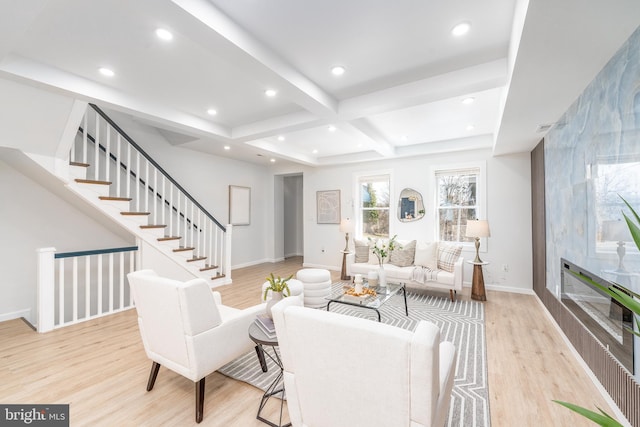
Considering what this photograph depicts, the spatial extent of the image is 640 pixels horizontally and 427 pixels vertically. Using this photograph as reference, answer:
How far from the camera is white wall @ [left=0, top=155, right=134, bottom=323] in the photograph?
11.5 ft

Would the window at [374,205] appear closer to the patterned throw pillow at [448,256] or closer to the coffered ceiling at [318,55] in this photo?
the patterned throw pillow at [448,256]

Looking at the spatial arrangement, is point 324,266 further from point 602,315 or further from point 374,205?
point 602,315

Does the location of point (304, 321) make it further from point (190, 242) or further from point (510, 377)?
point (190, 242)

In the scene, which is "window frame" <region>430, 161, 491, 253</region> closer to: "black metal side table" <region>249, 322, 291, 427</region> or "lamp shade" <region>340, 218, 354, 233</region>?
"lamp shade" <region>340, 218, 354, 233</region>

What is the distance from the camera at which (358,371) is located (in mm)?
1076

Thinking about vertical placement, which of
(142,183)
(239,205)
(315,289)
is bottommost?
(315,289)

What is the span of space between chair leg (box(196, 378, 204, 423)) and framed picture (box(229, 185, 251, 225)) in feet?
15.7

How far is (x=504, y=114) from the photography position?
2799 mm

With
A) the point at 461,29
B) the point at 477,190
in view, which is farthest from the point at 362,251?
the point at 461,29

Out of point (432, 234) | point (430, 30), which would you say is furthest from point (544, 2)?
point (432, 234)

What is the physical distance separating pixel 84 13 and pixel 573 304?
4.62m

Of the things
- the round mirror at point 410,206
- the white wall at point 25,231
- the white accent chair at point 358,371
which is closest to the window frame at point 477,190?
the round mirror at point 410,206

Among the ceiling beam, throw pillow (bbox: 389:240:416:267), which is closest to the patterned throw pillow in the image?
throw pillow (bbox: 389:240:416:267)

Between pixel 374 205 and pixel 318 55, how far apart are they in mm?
4056
